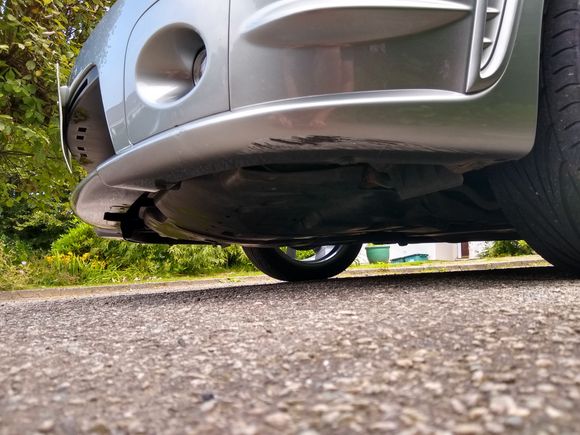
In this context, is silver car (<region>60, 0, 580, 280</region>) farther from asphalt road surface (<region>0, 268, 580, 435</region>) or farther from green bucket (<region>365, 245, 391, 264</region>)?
green bucket (<region>365, 245, 391, 264</region>)

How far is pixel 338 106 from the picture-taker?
4.75 feet

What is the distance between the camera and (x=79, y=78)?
2.03 m

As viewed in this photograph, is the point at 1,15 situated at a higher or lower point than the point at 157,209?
higher

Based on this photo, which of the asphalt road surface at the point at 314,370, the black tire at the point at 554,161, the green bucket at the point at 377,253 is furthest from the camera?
the green bucket at the point at 377,253

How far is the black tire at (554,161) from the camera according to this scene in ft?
5.33

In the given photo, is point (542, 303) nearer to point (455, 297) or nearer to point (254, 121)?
point (455, 297)

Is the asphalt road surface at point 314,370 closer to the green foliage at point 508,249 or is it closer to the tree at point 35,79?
the tree at point 35,79

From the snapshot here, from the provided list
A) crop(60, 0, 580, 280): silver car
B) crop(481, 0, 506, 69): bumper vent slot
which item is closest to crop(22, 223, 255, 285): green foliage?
crop(60, 0, 580, 280): silver car

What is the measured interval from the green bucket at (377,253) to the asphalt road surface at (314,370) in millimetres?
9108

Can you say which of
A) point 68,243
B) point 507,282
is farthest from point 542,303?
point 68,243

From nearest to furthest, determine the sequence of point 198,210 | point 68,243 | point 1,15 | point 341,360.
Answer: point 341,360 < point 198,210 < point 1,15 < point 68,243

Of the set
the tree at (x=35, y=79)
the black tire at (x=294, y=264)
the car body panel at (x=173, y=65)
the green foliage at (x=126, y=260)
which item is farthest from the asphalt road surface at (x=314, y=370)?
the green foliage at (x=126, y=260)

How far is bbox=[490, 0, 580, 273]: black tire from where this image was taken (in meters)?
1.62

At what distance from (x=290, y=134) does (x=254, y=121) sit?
0.33ft
